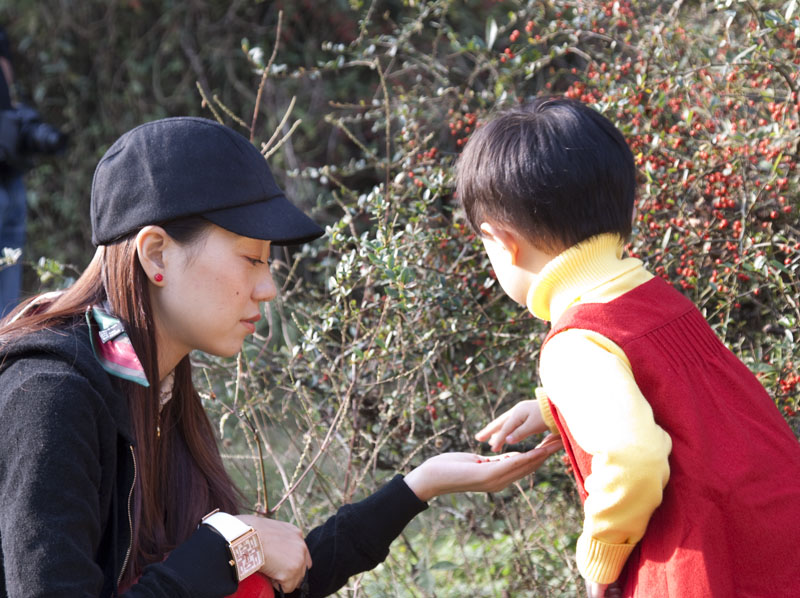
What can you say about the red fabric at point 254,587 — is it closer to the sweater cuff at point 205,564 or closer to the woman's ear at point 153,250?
the sweater cuff at point 205,564

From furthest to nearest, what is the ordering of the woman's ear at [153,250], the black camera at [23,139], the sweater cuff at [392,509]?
the black camera at [23,139] → the sweater cuff at [392,509] → the woman's ear at [153,250]

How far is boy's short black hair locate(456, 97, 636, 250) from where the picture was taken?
1615mm

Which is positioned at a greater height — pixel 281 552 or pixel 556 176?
pixel 556 176

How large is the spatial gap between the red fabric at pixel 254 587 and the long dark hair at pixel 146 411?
16 centimetres

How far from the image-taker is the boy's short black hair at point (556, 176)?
162 cm

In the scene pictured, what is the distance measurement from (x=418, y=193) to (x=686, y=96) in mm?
747

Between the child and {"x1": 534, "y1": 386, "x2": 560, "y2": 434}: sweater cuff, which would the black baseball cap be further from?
{"x1": 534, "y1": 386, "x2": 560, "y2": 434}: sweater cuff

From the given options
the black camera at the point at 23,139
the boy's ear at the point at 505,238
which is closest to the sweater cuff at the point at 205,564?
the boy's ear at the point at 505,238

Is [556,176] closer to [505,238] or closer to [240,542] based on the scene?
[505,238]

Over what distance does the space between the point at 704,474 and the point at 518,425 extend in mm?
470

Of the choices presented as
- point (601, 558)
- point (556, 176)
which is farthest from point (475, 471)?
point (556, 176)

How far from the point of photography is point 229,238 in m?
1.68

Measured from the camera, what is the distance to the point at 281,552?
5.68 feet

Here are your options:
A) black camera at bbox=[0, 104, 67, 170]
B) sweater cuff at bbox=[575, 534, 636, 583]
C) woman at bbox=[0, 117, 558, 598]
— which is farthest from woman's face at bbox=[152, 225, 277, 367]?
black camera at bbox=[0, 104, 67, 170]
